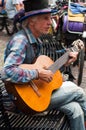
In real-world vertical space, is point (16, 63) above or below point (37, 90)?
above

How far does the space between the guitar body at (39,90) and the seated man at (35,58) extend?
4 cm

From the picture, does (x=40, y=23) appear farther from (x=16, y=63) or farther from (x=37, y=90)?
(x=37, y=90)

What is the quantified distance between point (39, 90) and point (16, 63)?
314 millimetres

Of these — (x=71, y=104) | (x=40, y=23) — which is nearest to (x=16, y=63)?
(x=40, y=23)

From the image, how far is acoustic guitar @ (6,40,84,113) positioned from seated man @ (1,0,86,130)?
0.05 metres

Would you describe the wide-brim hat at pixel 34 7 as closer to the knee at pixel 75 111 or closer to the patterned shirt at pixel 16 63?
the patterned shirt at pixel 16 63

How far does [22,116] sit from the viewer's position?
356cm

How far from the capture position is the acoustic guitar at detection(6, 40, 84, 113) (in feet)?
10.1

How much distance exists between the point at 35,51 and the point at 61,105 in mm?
512

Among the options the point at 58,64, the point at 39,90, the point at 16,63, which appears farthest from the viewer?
the point at 58,64

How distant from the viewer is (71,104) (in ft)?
11.2

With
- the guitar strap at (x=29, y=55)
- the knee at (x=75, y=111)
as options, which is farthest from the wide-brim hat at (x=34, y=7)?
the knee at (x=75, y=111)

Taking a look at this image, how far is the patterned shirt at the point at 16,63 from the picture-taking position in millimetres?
3076

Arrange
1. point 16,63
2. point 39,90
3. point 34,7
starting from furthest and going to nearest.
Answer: point 34,7 → point 39,90 → point 16,63
